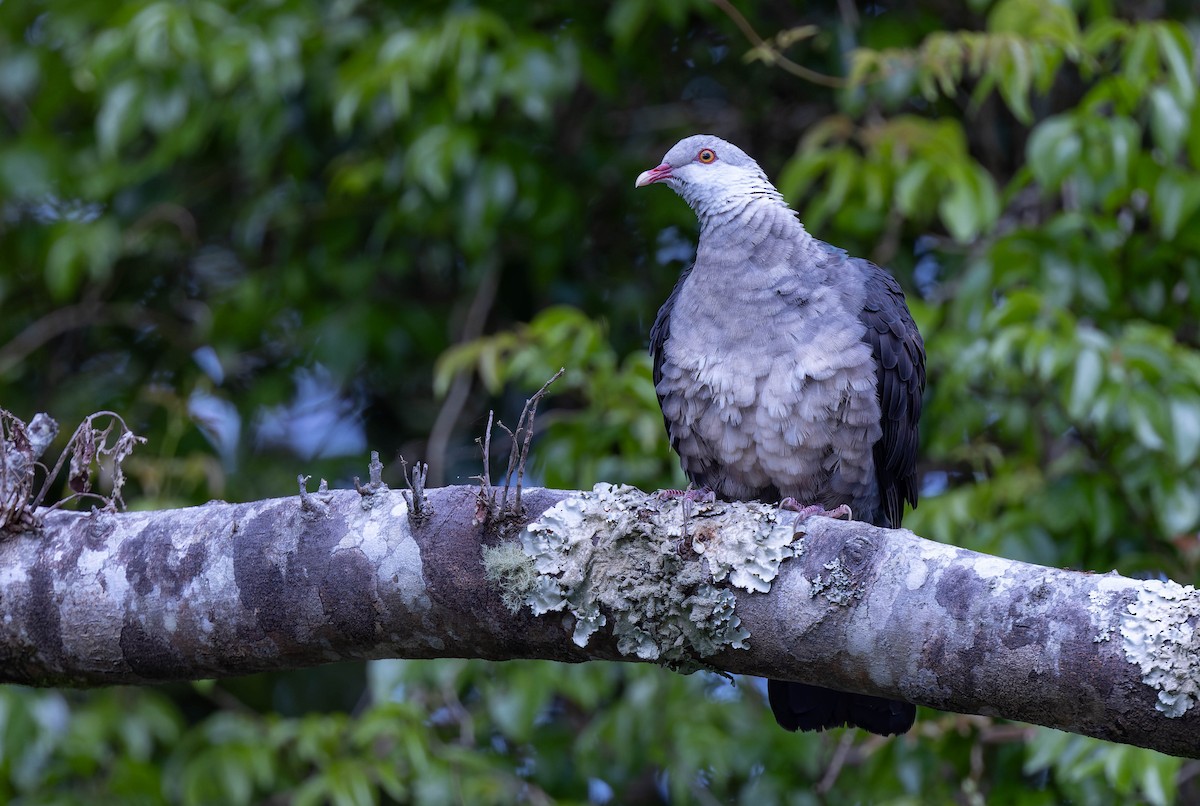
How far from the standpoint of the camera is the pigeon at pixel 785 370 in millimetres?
2857

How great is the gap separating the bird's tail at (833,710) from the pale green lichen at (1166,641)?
1023 millimetres

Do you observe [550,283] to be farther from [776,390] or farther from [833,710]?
[833,710]

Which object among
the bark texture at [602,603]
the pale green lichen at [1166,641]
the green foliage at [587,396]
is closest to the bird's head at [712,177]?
the green foliage at [587,396]

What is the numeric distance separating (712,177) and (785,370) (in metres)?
0.64

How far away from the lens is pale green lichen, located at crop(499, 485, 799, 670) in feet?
6.19

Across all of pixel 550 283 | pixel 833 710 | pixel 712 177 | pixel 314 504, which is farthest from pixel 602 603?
pixel 550 283

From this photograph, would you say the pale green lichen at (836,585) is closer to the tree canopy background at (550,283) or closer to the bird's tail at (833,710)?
the bird's tail at (833,710)

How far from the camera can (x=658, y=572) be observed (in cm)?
194

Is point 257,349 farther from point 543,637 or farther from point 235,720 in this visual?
point 543,637

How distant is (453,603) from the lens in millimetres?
1958

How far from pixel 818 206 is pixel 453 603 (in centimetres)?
238

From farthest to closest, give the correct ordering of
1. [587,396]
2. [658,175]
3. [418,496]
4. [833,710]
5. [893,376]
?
[587,396] → [658,175] → [893,376] → [833,710] → [418,496]

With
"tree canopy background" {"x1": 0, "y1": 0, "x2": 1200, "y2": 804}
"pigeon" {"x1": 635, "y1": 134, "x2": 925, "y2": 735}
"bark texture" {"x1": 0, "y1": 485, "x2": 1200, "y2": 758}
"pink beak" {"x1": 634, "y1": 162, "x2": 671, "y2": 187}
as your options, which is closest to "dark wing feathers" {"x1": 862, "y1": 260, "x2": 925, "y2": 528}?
"pigeon" {"x1": 635, "y1": 134, "x2": 925, "y2": 735}

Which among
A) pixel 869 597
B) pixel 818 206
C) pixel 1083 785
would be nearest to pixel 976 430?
pixel 818 206
